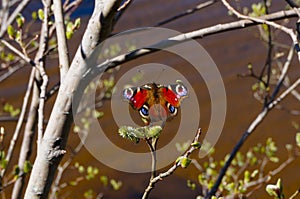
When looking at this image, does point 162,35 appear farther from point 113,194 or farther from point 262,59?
point 262,59

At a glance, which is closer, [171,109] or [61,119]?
[171,109]

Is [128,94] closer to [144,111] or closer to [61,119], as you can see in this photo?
[144,111]

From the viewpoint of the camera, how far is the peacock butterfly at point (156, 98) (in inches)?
17.2

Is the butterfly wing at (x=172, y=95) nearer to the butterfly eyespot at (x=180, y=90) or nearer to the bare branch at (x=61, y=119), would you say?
the butterfly eyespot at (x=180, y=90)

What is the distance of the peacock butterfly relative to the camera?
17.2 inches

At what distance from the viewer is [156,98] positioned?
1.44 feet

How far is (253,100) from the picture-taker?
3.10m

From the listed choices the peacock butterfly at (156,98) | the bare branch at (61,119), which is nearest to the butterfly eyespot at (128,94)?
the peacock butterfly at (156,98)

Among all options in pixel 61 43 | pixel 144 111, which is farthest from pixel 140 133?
pixel 61 43

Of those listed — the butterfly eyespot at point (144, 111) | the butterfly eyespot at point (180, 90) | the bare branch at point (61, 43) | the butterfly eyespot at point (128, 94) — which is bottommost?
the butterfly eyespot at point (144, 111)

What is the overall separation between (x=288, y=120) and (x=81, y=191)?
1.36 m

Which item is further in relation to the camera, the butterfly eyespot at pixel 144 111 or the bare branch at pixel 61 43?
the bare branch at pixel 61 43

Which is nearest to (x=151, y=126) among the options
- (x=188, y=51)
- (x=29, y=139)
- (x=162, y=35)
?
(x=188, y=51)

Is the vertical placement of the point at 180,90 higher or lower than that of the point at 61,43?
lower
